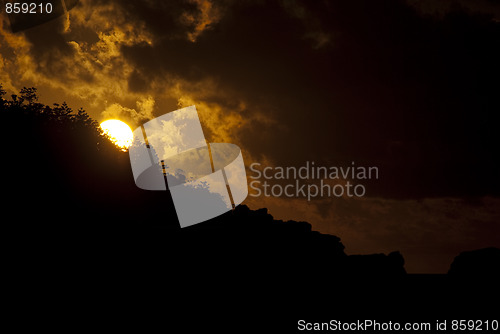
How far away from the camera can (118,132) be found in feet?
141

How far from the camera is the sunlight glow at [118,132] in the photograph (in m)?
41.6

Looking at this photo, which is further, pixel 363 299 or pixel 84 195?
pixel 363 299

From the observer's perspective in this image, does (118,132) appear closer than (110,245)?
No

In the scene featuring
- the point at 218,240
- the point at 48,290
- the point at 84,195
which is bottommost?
the point at 48,290

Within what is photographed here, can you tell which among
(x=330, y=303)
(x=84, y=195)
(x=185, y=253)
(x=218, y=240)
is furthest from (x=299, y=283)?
(x=84, y=195)

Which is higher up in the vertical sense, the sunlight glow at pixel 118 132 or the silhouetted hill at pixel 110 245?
the sunlight glow at pixel 118 132

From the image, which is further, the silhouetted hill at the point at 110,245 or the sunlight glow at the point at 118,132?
the sunlight glow at the point at 118,132

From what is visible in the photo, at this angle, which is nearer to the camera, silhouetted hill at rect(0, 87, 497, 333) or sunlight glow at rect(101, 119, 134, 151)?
silhouetted hill at rect(0, 87, 497, 333)

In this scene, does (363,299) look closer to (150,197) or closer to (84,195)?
(150,197)

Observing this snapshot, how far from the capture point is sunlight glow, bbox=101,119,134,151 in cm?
4156

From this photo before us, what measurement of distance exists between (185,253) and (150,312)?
33.5 feet

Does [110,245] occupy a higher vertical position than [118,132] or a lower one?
lower

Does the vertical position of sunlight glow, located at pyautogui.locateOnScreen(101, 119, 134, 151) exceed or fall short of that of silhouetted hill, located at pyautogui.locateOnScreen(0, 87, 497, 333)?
it exceeds it

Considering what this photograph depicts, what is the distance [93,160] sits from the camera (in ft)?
118
